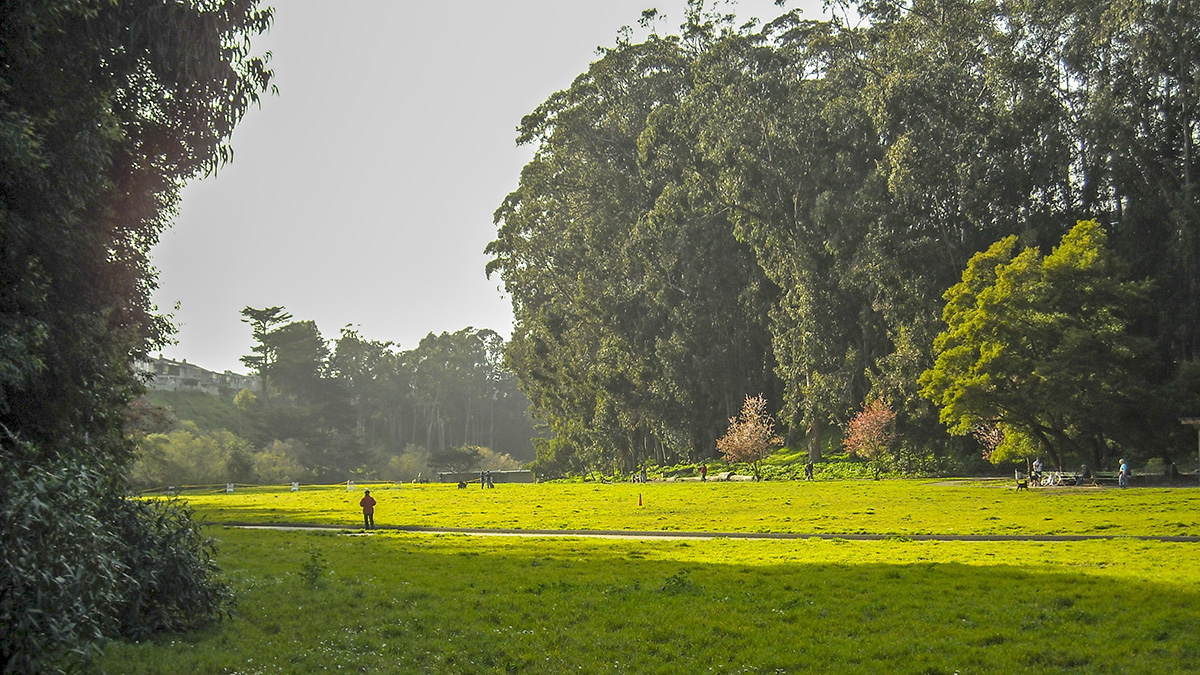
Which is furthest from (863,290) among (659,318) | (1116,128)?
(659,318)

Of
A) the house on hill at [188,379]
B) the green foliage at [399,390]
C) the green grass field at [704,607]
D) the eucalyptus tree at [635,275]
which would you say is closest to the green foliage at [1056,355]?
the green grass field at [704,607]

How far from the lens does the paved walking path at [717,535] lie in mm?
22859

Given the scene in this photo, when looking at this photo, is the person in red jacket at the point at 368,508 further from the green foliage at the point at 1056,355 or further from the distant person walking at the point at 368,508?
the green foliage at the point at 1056,355

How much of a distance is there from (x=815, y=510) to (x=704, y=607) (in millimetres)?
20111

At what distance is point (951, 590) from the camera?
15.5 metres

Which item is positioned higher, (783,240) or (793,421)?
(783,240)

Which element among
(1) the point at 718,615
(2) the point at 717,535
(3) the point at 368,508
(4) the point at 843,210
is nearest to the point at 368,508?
(3) the point at 368,508

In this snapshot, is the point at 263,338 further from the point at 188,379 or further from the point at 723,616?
the point at 723,616

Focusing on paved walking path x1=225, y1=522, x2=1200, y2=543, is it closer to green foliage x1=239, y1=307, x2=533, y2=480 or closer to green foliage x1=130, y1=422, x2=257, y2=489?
green foliage x1=130, y1=422, x2=257, y2=489

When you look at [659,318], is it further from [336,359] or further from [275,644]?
[336,359]

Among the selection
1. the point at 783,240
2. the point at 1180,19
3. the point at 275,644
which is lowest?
the point at 275,644

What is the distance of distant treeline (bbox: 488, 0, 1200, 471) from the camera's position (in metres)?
51.1

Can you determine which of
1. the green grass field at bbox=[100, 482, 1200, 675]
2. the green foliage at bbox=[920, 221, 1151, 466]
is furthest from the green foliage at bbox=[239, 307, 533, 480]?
the green grass field at bbox=[100, 482, 1200, 675]

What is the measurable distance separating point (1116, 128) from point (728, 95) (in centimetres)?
2475
